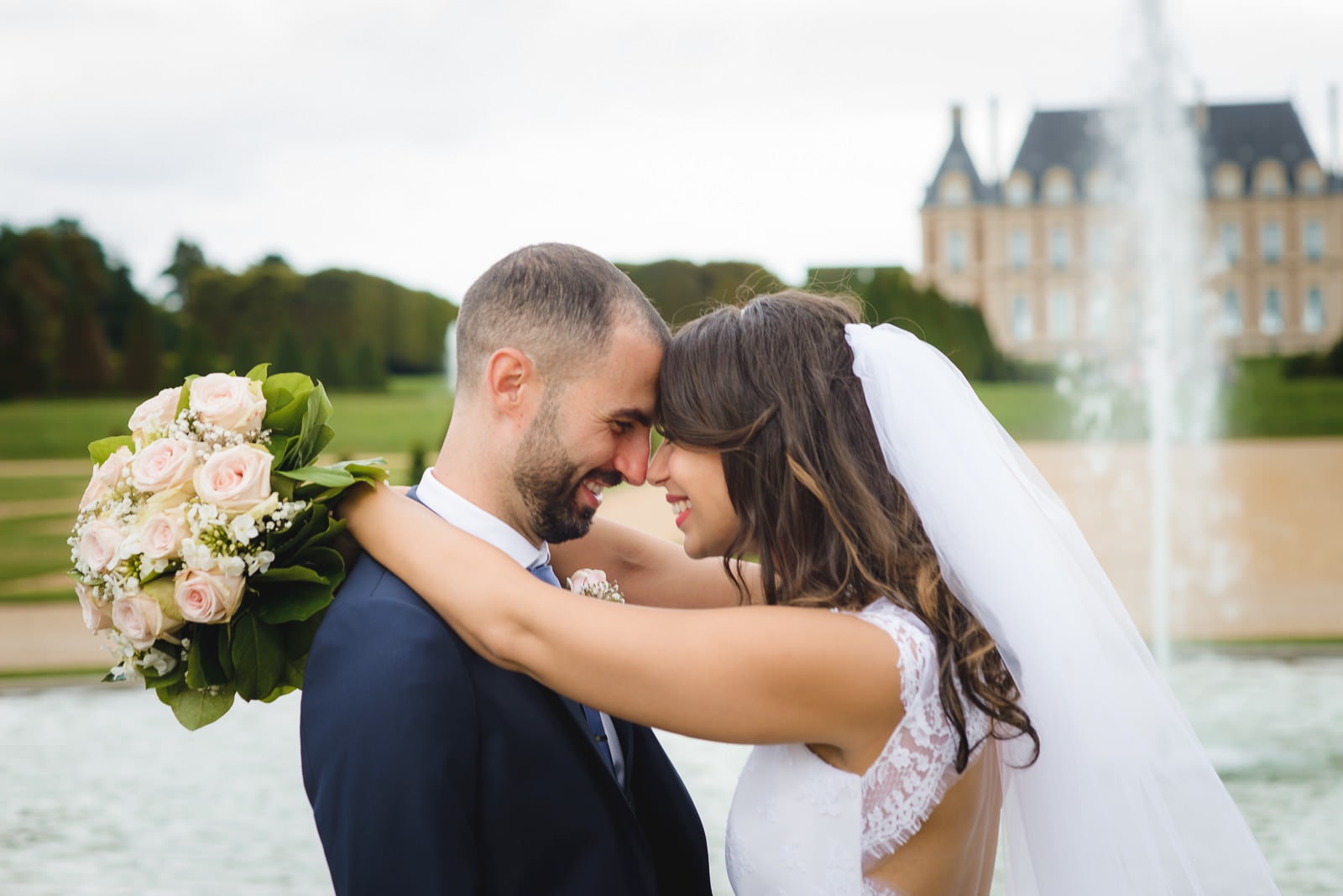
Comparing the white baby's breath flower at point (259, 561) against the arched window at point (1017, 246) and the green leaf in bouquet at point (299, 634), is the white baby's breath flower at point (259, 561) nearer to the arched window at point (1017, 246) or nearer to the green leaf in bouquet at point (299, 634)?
the green leaf in bouquet at point (299, 634)

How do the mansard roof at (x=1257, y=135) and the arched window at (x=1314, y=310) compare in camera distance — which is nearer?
the mansard roof at (x=1257, y=135)

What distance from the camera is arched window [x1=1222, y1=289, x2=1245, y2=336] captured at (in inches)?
1004

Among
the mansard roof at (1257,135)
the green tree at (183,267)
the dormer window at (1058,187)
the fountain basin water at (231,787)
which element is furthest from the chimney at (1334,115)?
the green tree at (183,267)

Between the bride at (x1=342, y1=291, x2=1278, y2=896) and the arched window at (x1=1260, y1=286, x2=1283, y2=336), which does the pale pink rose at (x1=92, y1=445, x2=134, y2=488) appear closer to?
the bride at (x1=342, y1=291, x2=1278, y2=896)

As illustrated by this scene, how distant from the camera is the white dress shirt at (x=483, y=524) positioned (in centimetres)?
259

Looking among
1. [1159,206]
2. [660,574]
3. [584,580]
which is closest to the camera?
[584,580]

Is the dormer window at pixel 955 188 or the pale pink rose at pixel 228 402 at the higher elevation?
the dormer window at pixel 955 188

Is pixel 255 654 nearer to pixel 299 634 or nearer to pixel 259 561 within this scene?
pixel 299 634

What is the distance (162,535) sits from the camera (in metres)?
2.23

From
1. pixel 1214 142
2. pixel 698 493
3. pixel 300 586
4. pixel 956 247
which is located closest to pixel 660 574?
pixel 698 493

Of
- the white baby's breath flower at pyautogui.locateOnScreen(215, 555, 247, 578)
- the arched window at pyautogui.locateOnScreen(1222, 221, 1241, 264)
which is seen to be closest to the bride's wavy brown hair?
the white baby's breath flower at pyautogui.locateOnScreen(215, 555, 247, 578)

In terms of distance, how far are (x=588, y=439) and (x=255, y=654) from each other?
0.83 metres

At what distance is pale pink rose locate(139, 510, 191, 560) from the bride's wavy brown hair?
1053 mm

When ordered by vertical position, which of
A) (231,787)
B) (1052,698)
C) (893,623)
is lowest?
(231,787)
